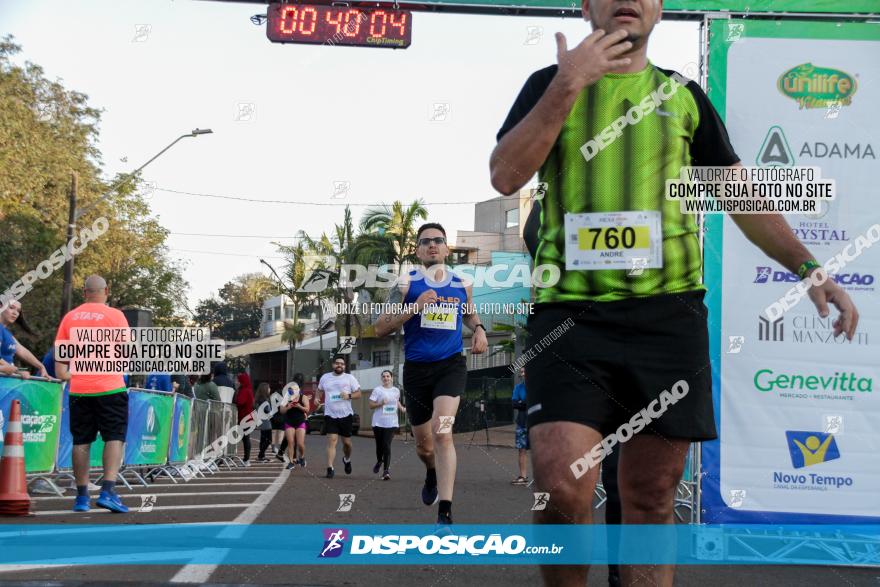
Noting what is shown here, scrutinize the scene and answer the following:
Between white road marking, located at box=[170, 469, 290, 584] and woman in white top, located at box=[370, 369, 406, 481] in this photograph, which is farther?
woman in white top, located at box=[370, 369, 406, 481]

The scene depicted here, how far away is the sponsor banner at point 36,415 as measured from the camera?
29.5ft

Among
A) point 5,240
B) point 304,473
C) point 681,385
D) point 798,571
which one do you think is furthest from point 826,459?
point 5,240

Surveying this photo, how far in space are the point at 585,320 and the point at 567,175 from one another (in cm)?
46

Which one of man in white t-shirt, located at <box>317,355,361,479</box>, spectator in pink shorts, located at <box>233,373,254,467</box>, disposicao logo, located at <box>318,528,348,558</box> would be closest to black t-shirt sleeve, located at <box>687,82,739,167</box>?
disposicao logo, located at <box>318,528,348,558</box>

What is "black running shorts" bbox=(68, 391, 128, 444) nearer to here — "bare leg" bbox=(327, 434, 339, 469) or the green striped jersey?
the green striped jersey

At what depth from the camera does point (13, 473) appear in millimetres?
8273

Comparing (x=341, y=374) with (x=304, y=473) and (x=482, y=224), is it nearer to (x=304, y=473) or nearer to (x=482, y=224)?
(x=304, y=473)

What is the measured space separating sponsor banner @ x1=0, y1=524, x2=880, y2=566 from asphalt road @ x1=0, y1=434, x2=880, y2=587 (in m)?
0.12

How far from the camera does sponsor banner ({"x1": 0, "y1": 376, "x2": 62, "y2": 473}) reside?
8.98m

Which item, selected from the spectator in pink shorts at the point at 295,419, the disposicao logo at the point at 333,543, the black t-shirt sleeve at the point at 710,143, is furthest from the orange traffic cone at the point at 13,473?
the spectator in pink shorts at the point at 295,419

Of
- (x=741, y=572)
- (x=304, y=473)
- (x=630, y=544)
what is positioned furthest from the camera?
(x=304, y=473)

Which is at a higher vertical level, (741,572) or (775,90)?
(775,90)

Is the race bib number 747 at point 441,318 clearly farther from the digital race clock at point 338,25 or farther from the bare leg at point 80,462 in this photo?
the digital race clock at point 338,25

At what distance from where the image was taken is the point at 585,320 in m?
2.88
